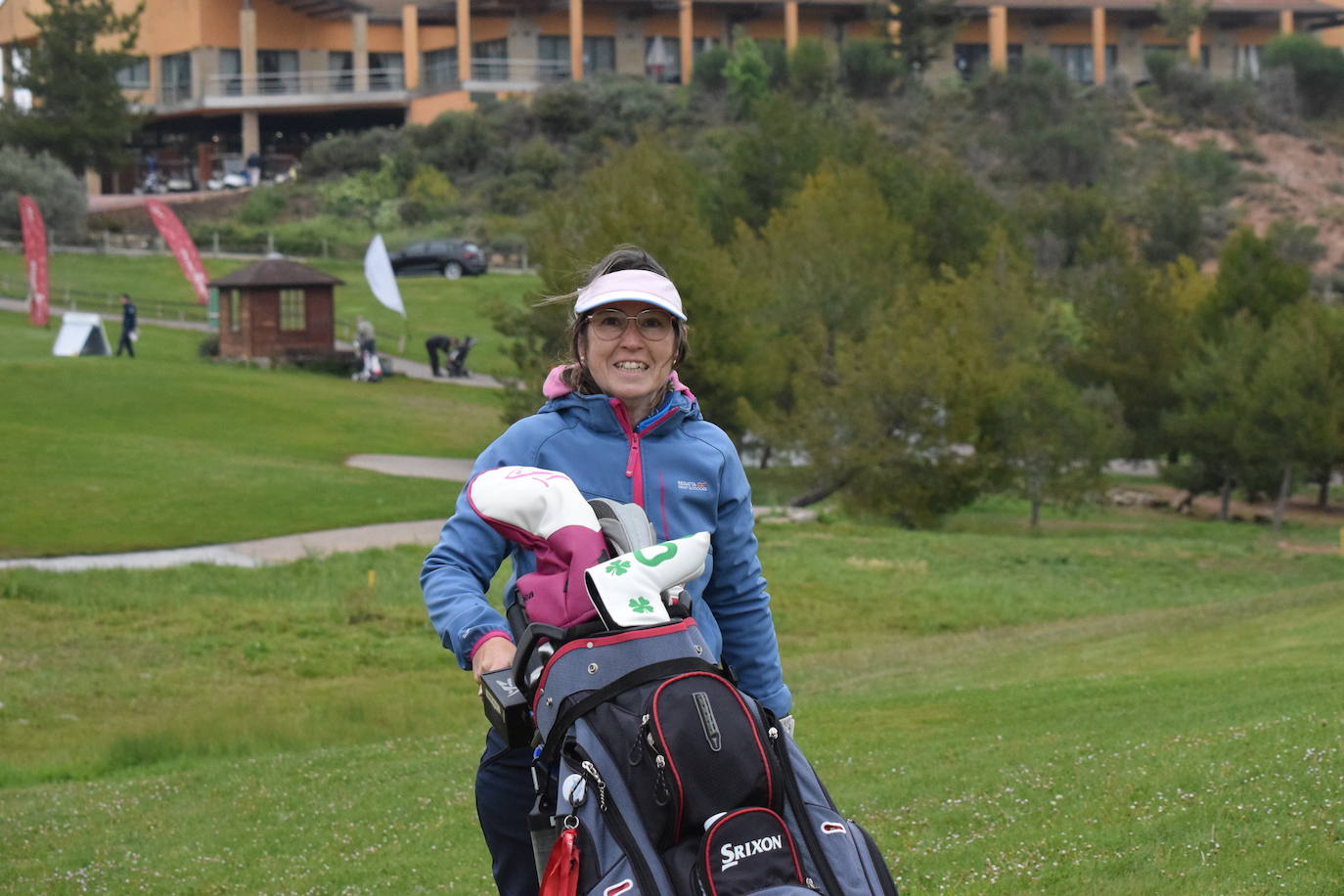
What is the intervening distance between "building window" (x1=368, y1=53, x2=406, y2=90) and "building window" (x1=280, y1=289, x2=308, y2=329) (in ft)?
164

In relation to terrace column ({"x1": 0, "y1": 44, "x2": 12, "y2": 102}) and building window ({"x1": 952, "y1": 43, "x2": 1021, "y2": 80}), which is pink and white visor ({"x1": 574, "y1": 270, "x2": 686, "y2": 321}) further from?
building window ({"x1": 952, "y1": 43, "x2": 1021, "y2": 80})

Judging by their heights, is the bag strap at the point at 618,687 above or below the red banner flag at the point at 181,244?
below

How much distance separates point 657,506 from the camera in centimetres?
441

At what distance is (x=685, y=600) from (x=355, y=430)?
35316 millimetres

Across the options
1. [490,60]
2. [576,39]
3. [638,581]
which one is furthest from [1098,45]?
[638,581]

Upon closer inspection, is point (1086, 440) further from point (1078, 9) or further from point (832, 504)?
point (1078, 9)

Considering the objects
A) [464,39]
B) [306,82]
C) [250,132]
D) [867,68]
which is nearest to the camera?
[250,132]

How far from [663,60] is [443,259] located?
36.7m

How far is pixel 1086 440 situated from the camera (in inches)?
1426

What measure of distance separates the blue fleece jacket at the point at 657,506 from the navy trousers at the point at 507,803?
0.28m

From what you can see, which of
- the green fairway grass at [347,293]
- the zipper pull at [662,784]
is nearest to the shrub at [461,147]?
the green fairway grass at [347,293]

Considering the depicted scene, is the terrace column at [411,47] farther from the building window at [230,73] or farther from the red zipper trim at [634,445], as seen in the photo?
the red zipper trim at [634,445]

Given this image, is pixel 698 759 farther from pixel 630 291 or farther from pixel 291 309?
pixel 291 309

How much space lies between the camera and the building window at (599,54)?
327 ft
